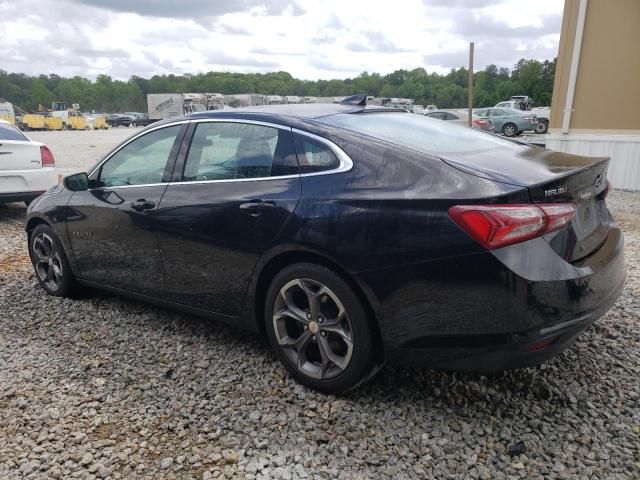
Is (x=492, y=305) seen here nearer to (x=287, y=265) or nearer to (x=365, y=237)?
(x=365, y=237)

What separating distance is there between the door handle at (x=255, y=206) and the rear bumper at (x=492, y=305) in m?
0.70

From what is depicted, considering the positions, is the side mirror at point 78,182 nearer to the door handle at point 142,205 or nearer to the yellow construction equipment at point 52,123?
the door handle at point 142,205

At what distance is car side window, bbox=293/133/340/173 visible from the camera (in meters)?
2.78

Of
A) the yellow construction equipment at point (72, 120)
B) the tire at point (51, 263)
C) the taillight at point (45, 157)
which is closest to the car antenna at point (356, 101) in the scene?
the tire at point (51, 263)

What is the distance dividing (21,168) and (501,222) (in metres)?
7.06

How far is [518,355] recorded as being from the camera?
2316mm

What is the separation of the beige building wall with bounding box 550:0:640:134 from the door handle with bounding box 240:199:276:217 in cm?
839

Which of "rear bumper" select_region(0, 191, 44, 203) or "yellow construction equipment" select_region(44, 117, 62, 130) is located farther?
"yellow construction equipment" select_region(44, 117, 62, 130)

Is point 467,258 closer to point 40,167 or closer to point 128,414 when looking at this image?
point 128,414

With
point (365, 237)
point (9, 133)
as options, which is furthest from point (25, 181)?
point (365, 237)

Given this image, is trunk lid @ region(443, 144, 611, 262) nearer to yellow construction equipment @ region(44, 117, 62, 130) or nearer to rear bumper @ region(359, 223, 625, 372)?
rear bumper @ region(359, 223, 625, 372)

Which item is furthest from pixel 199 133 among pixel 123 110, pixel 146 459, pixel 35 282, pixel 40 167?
pixel 123 110

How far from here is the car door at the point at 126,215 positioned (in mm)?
3527

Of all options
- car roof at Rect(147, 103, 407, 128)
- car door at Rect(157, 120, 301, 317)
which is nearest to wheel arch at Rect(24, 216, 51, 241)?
car roof at Rect(147, 103, 407, 128)
